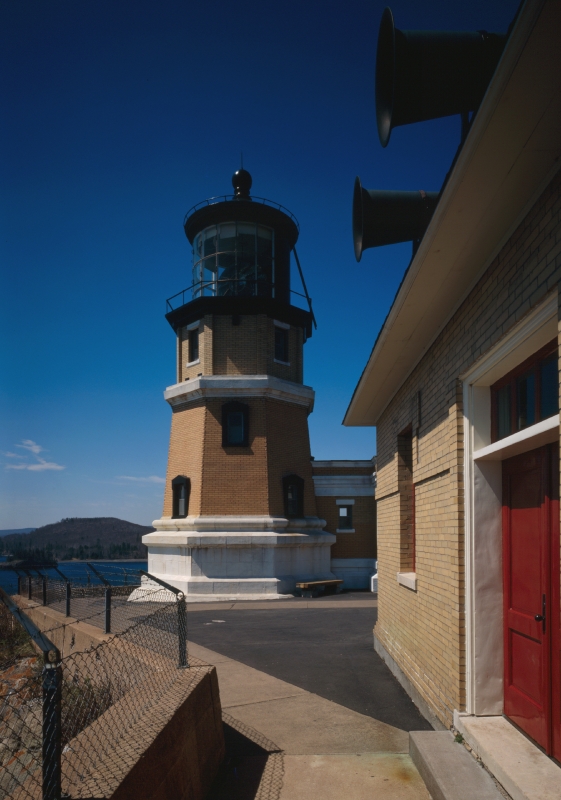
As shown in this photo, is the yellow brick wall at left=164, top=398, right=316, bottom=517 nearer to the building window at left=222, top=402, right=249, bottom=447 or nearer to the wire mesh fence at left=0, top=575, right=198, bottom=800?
the building window at left=222, top=402, right=249, bottom=447

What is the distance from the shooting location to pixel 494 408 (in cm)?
546

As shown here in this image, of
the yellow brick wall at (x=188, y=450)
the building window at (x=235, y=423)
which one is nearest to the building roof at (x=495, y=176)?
the building window at (x=235, y=423)

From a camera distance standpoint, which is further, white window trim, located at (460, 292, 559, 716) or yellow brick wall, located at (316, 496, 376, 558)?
yellow brick wall, located at (316, 496, 376, 558)

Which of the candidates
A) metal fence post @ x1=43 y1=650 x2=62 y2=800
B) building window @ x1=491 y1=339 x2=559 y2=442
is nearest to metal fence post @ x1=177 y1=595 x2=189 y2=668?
metal fence post @ x1=43 y1=650 x2=62 y2=800

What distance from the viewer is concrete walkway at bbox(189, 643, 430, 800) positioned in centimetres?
493

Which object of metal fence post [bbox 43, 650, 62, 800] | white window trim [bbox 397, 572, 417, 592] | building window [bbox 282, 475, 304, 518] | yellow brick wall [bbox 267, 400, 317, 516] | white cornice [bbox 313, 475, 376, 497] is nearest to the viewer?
metal fence post [bbox 43, 650, 62, 800]

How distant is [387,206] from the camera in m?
7.12

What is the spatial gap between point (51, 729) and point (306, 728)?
391 centimetres

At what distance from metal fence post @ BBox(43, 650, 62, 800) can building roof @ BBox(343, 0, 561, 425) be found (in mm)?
3425

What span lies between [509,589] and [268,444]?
16957mm

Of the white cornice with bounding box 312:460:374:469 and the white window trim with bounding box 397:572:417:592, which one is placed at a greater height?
the white cornice with bounding box 312:460:374:469

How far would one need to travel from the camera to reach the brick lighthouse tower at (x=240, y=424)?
2069cm

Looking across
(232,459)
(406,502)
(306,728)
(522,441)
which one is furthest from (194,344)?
(522,441)

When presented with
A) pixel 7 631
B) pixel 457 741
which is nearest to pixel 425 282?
pixel 457 741
